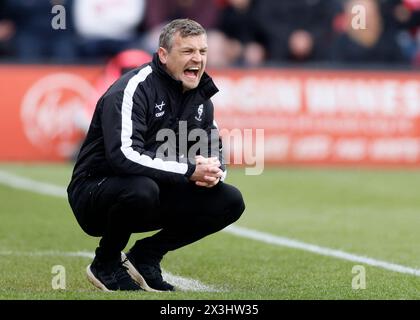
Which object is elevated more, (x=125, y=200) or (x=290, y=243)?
(x=125, y=200)

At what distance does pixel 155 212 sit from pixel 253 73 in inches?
418

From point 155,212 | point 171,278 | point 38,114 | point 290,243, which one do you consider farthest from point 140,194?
point 38,114

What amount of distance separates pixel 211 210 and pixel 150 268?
1.85 feet

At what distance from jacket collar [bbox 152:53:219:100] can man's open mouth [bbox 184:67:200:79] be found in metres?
0.08

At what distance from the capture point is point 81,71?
17.7 m

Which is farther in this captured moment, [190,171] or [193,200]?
[193,200]

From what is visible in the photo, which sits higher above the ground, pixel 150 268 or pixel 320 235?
pixel 150 268

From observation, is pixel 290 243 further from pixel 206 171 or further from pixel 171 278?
pixel 206 171

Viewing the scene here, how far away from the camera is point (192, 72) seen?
7.55 m

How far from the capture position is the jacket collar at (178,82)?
7.55 metres

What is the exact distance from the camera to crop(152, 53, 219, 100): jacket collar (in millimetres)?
7551
